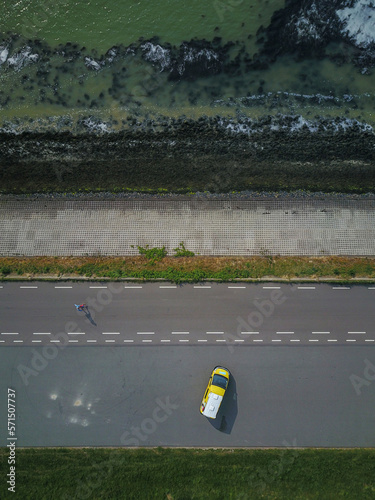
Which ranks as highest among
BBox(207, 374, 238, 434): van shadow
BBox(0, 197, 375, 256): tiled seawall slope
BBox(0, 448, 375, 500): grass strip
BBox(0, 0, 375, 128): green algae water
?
BBox(0, 0, 375, 128): green algae water

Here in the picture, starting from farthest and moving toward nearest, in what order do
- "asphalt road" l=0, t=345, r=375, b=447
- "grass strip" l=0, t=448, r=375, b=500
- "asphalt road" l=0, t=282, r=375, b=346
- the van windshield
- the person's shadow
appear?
the person's shadow → "asphalt road" l=0, t=282, r=375, b=346 → "asphalt road" l=0, t=345, r=375, b=447 → the van windshield → "grass strip" l=0, t=448, r=375, b=500

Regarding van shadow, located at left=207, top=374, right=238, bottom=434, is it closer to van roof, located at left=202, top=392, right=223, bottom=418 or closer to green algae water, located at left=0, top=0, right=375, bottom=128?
van roof, located at left=202, top=392, right=223, bottom=418

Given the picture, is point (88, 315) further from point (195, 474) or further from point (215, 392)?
point (195, 474)

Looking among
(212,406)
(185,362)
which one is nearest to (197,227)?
(185,362)

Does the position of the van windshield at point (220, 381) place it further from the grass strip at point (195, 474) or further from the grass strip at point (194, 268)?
the grass strip at point (194, 268)

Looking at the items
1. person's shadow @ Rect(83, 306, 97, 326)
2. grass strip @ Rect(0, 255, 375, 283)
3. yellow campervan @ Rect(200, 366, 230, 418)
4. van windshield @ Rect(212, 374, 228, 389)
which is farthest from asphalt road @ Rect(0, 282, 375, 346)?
van windshield @ Rect(212, 374, 228, 389)

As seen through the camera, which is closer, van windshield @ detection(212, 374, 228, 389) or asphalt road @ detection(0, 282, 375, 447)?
van windshield @ detection(212, 374, 228, 389)
